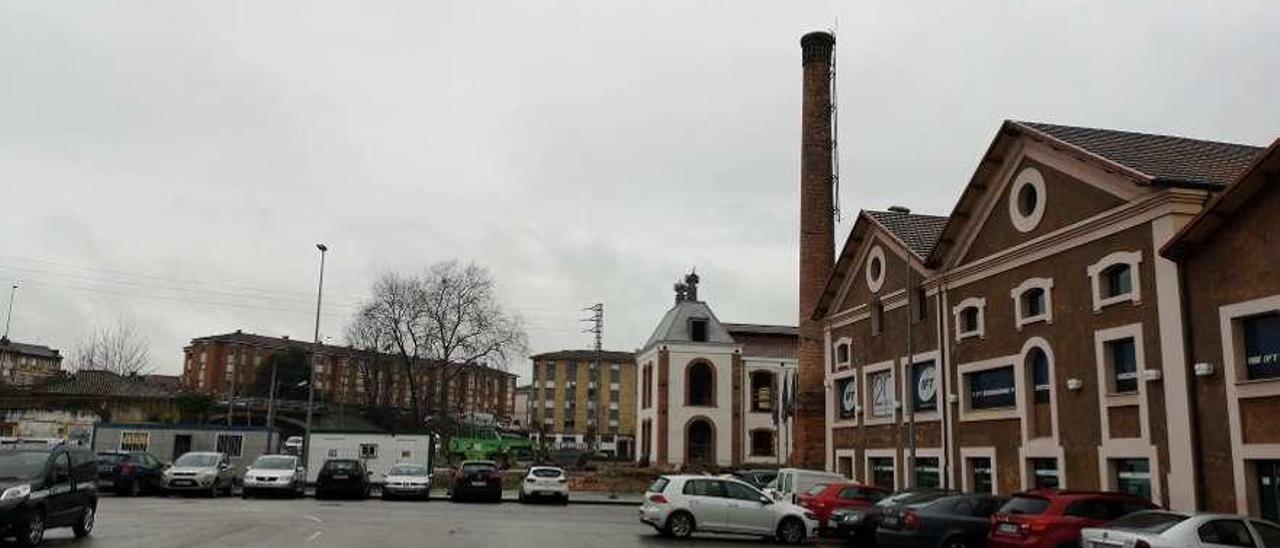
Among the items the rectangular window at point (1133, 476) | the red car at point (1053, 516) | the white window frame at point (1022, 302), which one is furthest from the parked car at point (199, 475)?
the rectangular window at point (1133, 476)

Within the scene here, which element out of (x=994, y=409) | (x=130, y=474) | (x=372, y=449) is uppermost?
(x=994, y=409)

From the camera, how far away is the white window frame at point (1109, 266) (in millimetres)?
20969

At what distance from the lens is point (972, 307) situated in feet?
89.8

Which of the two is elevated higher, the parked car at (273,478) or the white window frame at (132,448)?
the white window frame at (132,448)

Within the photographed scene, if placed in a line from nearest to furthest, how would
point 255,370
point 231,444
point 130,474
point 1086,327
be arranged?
1. point 1086,327
2. point 130,474
3. point 231,444
4. point 255,370

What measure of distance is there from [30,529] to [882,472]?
78.8 feet

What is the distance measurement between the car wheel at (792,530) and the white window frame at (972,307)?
899 centimetres

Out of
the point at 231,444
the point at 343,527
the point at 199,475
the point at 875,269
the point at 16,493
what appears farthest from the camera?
the point at 231,444

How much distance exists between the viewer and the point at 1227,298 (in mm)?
18672

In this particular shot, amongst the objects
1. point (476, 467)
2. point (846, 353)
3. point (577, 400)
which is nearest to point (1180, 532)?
point (846, 353)

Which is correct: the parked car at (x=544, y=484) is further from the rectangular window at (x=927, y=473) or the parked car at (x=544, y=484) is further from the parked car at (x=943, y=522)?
the parked car at (x=943, y=522)

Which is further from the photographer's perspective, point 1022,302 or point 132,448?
point 132,448

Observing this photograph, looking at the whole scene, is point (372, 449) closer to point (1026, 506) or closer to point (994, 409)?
point (994, 409)

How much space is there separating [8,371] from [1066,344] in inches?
5148
